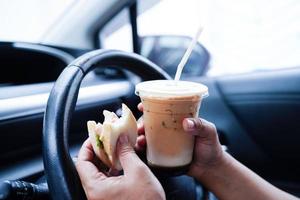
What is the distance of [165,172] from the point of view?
0.79 metres

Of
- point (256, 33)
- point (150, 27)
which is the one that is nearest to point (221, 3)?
point (256, 33)

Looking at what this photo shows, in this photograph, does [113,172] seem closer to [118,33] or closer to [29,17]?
[118,33]

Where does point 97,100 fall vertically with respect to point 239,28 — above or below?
below

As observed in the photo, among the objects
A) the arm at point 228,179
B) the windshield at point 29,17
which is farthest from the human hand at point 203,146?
the windshield at point 29,17

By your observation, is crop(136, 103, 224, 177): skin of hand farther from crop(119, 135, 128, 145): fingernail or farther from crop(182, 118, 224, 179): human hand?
crop(119, 135, 128, 145): fingernail

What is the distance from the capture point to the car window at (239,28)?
1667mm

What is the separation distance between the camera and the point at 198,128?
75cm

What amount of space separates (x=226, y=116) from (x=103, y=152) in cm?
120

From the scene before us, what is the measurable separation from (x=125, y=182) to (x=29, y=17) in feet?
5.95

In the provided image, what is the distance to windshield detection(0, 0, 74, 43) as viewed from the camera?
1901 millimetres

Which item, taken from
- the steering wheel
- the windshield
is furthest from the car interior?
the windshield

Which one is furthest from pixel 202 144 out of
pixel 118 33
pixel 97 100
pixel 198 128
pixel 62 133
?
pixel 118 33

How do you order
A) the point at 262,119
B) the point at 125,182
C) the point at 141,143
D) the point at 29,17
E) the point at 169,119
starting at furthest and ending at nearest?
the point at 29,17 → the point at 262,119 → the point at 141,143 → the point at 169,119 → the point at 125,182

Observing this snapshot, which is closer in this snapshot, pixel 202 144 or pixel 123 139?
pixel 123 139
